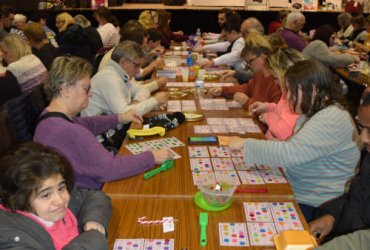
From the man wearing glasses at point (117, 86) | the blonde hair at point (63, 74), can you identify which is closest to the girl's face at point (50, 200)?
the blonde hair at point (63, 74)

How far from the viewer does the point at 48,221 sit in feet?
4.60

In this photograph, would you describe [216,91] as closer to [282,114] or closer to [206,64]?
[282,114]

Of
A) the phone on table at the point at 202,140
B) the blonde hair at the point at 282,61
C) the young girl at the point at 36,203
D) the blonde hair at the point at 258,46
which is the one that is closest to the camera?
the young girl at the point at 36,203

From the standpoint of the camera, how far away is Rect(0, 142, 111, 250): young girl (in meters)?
1.31

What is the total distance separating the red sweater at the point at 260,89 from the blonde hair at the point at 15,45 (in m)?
2.15

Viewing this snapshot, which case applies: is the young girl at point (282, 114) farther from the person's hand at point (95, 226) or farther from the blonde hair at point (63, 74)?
the person's hand at point (95, 226)

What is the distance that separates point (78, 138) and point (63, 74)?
39 cm

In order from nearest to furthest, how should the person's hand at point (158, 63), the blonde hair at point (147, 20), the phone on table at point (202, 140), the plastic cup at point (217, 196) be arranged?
the plastic cup at point (217, 196) → the phone on table at point (202, 140) → the person's hand at point (158, 63) → the blonde hair at point (147, 20)

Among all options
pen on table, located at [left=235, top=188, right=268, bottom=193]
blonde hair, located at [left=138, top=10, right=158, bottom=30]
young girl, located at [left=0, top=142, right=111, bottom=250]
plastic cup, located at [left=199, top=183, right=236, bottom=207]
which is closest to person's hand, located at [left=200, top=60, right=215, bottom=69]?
blonde hair, located at [left=138, top=10, right=158, bottom=30]

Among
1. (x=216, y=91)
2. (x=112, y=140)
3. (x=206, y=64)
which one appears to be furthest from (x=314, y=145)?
(x=206, y=64)

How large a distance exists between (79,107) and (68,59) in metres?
0.26

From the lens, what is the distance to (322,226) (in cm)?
190

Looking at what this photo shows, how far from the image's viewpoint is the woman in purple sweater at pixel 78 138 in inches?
71.6

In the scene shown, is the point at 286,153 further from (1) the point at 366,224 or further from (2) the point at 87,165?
(2) the point at 87,165
